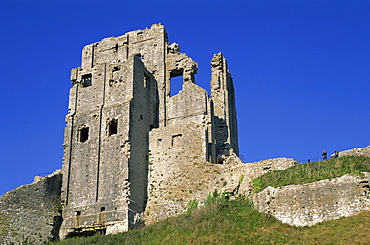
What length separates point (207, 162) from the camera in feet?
121

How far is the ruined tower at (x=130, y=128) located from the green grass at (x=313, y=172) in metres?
5.00

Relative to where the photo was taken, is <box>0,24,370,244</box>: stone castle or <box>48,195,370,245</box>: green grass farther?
<box>0,24,370,244</box>: stone castle

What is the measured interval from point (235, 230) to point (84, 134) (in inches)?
531

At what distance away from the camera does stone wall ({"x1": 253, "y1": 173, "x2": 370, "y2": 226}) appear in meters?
29.7

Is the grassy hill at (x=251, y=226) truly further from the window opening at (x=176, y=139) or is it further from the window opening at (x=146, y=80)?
the window opening at (x=146, y=80)

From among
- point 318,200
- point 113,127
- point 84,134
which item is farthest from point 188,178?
point 318,200

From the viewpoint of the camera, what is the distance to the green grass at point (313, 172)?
1242 inches

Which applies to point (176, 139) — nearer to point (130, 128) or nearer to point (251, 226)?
point (130, 128)

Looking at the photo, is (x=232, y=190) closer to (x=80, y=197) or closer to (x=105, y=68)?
(x=80, y=197)

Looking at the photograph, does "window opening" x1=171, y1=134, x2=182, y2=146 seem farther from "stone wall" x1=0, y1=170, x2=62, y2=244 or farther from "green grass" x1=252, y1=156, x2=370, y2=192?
"stone wall" x1=0, y1=170, x2=62, y2=244

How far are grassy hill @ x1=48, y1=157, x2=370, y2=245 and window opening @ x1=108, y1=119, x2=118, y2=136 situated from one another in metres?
7.26

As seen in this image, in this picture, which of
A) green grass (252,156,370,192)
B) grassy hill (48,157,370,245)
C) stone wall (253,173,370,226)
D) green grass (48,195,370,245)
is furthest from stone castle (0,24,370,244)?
green grass (48,195,370,245)

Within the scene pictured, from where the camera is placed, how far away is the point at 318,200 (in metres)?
30.5

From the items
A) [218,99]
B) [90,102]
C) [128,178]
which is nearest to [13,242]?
[128,178]
